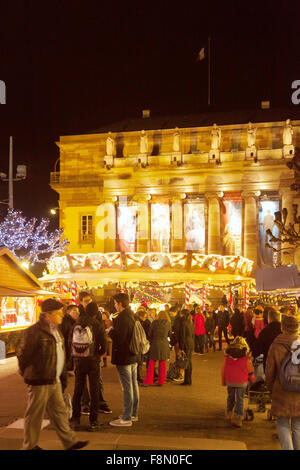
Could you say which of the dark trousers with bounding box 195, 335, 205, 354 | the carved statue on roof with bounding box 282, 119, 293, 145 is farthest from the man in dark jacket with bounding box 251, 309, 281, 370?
the carved statue on roof with bounding box 282, 119, 293, 145

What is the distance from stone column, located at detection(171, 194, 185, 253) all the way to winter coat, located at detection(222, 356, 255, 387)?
3648 centimetres

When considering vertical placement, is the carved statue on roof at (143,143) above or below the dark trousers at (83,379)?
above

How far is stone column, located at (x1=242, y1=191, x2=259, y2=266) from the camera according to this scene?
43.8 m

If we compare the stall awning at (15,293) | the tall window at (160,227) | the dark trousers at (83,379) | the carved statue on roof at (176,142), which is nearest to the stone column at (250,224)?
the tall window at (160,227)

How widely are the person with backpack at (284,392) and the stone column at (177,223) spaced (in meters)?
39.3

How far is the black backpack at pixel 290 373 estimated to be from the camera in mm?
5617

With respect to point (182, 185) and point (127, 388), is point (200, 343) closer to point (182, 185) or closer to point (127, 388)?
point (127, 388)

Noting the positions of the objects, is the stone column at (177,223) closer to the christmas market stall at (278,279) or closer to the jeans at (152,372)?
the christmas market stall at (278,279)

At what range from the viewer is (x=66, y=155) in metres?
49.2

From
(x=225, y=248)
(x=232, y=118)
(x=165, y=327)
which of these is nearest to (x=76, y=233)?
(x=225, y=248)

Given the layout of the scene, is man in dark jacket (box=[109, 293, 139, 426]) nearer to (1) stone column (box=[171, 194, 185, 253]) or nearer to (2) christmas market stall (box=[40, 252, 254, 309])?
(2) christmas market stall (box=[40, 252, 254, 309])

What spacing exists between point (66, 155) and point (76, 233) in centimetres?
714

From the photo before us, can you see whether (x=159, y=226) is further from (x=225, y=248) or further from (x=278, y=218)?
(x=278, y=218)

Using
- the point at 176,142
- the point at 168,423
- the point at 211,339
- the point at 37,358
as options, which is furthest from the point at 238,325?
the point at 176,142
